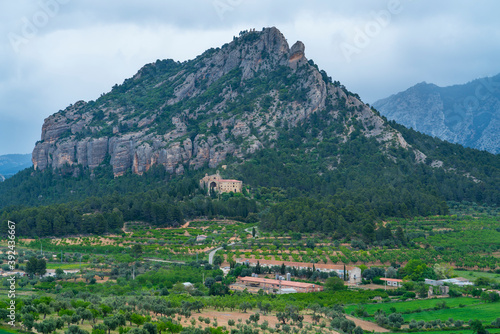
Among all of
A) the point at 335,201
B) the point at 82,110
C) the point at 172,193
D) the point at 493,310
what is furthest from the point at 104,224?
the point at 82,110

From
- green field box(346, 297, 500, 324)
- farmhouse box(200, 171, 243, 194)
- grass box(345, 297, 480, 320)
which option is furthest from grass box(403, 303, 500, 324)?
farmhouse box(200, 171, 243, 194)

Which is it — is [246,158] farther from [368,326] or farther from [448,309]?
[368,326]

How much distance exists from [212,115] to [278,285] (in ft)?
280

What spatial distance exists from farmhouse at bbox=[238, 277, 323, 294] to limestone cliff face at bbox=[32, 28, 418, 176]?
209ft

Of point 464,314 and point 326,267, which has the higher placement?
point 326,267

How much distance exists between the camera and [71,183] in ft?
424

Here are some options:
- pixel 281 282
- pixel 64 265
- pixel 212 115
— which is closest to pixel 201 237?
pixel 64 265

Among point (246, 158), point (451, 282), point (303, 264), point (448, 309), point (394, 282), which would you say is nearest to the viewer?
point (448, 309)

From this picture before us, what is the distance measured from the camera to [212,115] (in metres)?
140

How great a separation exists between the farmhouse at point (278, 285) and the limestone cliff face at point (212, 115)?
63662 millimetres

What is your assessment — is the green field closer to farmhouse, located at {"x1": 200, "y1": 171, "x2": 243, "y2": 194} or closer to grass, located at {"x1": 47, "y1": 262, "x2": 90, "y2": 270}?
grass, located at {"x1": 47, "y1": 262, "x2": 90, "y2": 270}

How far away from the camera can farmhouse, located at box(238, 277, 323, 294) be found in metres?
58.0

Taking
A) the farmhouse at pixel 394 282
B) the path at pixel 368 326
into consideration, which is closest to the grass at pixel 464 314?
the path at pixel 368 326

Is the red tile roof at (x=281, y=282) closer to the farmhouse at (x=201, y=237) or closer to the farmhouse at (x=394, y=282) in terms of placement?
the farmhouse at (x=394, y=282)
